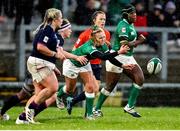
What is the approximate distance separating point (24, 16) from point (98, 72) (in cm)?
594

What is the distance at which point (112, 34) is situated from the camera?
76.5 feet

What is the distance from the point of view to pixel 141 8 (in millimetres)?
23891

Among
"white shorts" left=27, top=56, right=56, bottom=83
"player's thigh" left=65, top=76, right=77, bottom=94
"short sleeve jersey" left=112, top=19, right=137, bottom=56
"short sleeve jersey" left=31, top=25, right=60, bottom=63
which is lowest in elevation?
"player's thigh" left=65, top=76, right=77, bottom=94

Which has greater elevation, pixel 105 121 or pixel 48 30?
pixel 48 30

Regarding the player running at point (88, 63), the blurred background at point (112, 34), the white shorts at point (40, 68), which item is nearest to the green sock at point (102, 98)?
the player running at point (88, 63)

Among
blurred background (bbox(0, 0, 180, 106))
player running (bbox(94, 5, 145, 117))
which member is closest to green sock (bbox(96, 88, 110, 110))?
player running (bbox(94, 5, 145, 117))

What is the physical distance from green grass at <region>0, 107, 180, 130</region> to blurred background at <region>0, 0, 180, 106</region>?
157 inches

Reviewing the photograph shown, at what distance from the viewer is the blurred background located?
22531 millimetres

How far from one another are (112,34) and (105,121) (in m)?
7.89

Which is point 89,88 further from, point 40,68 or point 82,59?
point 40,68

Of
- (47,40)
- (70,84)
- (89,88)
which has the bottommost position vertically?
(70,84)

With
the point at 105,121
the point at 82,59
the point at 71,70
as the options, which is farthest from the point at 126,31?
the point at 105,121

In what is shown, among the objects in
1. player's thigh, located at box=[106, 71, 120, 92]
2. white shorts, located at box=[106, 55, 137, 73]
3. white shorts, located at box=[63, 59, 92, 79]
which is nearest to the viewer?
white shorts, located at box=[63, 59, 92, 79]

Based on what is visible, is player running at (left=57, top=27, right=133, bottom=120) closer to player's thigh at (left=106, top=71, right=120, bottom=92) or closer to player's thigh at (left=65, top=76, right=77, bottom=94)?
player's thigh at (left=65, top=76, right=77, bottom=94)
